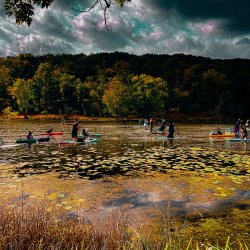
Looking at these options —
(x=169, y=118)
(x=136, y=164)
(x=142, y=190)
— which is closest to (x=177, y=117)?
(x=169, y=118)

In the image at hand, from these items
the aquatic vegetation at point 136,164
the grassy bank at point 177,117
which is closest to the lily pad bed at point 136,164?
the aquatic vegetation at point 136,164

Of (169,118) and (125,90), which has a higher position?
(125,90)

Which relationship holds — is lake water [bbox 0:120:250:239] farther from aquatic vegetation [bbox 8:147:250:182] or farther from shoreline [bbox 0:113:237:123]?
shoreline [bbox 0:113:237:123]

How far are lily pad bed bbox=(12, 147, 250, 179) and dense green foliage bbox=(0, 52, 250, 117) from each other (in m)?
68.3

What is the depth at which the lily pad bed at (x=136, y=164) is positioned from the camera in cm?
1594

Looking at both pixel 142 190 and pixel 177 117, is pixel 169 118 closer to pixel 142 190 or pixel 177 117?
pixel 177 117

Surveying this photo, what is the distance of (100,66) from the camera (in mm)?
145250

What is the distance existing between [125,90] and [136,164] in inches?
3018

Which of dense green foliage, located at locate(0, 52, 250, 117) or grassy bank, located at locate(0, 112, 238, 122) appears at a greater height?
dense green foliage, located at locate(0, 52, 250, 117)

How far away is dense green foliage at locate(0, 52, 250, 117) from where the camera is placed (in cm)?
9500

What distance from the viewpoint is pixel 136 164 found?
18281 mm

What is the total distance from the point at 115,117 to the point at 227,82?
4642 cm

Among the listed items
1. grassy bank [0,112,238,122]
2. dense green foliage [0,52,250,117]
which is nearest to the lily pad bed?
dense green foliage [0,52,250,117]

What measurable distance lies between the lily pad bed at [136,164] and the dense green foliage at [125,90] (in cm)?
6827
